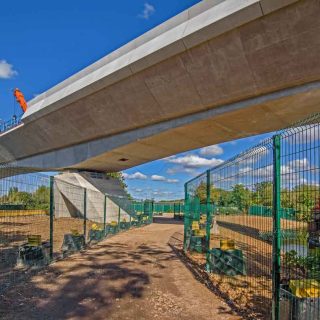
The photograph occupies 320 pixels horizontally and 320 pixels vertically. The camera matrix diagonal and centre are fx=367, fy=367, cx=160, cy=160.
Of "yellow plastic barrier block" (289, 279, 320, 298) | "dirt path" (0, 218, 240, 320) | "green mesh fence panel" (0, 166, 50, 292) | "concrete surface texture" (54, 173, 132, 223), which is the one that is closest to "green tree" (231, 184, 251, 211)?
"dirt path" (0, 218, 240, 320)

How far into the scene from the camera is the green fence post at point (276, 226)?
4.49m

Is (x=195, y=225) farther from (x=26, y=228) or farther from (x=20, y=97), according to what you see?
(x=20, y=97)

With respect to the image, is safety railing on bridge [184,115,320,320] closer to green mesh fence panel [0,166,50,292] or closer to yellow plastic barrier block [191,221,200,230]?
yellow plastic barrier block [191,221,200,230]

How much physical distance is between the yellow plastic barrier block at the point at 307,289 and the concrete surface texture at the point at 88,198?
325 inches

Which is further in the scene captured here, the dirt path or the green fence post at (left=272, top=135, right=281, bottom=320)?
the dirt path

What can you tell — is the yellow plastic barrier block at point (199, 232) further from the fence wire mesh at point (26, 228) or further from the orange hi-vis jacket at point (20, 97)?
the orange hi-vis jacket at point (20, 97)

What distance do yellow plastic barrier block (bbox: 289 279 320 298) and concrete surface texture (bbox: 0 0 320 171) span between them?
439 inches

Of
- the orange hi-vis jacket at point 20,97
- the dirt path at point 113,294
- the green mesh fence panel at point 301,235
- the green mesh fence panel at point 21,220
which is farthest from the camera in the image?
the orange hi-vis jacket at point 20,97

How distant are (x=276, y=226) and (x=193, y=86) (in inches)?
562

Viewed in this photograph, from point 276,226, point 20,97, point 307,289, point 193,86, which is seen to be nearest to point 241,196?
point 276,226

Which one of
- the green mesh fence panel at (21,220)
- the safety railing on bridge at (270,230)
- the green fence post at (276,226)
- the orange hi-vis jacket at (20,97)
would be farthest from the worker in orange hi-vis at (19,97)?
the green fence post at (276,226)

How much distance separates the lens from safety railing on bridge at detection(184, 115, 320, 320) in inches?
154

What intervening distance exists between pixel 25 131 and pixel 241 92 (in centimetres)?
1995

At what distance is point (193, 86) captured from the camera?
18.1 meters
